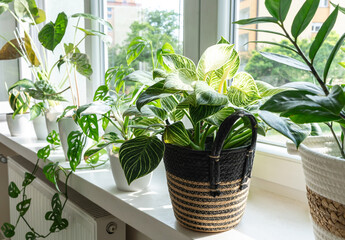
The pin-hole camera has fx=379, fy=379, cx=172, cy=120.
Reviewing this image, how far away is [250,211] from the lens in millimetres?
817

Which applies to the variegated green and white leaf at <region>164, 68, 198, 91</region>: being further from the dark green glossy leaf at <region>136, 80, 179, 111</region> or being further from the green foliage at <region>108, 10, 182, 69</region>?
the green foliage at <region>108, 10, 182, 69</region>

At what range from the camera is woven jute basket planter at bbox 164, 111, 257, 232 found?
0.62 m

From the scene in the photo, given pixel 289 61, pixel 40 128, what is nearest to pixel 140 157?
pixel 289 61

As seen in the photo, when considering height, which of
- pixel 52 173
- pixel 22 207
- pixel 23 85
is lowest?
pixel 22 207

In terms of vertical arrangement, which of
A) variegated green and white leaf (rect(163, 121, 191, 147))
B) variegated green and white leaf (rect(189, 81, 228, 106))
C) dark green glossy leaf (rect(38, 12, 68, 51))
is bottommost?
variegated green and white leaf (rect(163, 121, 191, 147))

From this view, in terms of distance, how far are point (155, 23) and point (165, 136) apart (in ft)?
2.69

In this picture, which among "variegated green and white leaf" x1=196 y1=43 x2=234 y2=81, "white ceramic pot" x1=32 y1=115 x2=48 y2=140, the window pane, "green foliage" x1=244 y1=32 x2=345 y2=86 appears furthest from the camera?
"white ceramic pot" x1=32 y1=115 x2=48 y2=140

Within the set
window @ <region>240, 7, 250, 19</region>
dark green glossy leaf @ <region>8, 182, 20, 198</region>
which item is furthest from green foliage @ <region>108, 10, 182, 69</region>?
dark green glossy leaf @ <region>8, 182, 20, 198</region>

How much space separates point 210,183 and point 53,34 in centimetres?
77

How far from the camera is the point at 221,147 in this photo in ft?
1.98

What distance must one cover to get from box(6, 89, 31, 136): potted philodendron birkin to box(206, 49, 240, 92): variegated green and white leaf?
1167 millimetres

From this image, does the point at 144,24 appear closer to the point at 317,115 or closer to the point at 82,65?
the point at 82,65

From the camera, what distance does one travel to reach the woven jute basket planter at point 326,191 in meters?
0.45

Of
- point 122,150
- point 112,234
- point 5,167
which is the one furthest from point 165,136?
point 5,167
